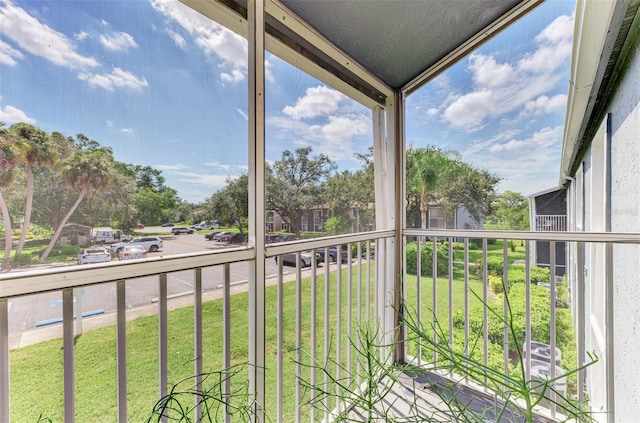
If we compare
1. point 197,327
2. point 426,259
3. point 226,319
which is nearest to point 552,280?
point 426,259

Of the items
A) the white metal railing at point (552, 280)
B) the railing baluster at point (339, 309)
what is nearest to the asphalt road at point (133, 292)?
the railing baluster at point (339, 309)

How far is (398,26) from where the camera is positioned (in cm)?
164

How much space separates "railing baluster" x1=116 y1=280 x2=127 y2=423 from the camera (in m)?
0.90

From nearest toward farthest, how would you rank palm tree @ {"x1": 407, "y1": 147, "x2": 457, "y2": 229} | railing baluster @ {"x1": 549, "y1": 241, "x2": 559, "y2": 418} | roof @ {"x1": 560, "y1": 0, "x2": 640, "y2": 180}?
roof @ {"x1": 560, "y1": 0, "x2": 640, "y2": 180}
railing baluster @ {"x1": 549, "y1": 241, "x2": 559, "y2": 418}
palm tree @ {"x1": 407, "y1": 147, "x2": 457, "y2": 229}

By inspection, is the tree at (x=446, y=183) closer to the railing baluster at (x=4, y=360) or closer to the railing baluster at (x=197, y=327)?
the railing baluster at (x=197, y=327)

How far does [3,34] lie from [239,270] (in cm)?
97

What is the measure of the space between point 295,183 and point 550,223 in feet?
5.31

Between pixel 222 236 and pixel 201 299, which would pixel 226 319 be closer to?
pixel 201 299

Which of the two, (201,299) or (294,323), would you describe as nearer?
(201,299)

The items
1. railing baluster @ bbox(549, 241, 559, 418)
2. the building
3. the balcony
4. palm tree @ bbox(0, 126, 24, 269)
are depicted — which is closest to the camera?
palm tree @ bbox(0, 126, 24, 269)

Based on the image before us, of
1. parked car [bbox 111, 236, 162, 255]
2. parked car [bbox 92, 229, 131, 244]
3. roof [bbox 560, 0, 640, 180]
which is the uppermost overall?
roof [bbox 560, 0, 640, 180]

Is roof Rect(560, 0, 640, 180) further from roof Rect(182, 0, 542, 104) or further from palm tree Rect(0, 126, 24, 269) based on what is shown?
palm tree Rect(0, 126, 24, 269)

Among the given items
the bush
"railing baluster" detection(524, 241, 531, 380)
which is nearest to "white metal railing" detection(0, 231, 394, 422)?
the bush

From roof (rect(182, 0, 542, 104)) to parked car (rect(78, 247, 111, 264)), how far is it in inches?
37.6
